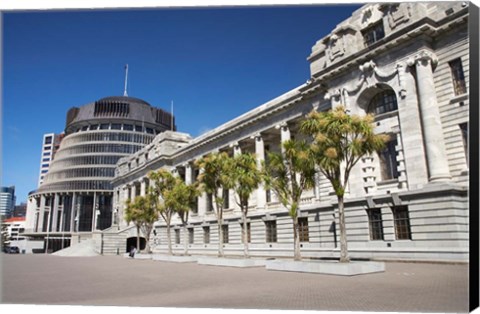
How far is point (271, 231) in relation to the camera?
3909 centimetres

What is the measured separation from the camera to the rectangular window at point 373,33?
29453 millimetres

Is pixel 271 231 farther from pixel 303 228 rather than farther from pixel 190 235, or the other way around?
pixel 190 235

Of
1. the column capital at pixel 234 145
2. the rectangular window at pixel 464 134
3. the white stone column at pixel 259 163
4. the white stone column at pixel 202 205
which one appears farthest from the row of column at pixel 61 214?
the rectangular window at pixel 464 134

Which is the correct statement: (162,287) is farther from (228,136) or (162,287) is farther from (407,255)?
(228,136)

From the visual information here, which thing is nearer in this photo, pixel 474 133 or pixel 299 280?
pixel 474 133

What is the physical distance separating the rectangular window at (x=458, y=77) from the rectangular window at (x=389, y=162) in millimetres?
5316

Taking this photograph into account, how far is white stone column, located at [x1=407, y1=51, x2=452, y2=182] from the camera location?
2364 cm

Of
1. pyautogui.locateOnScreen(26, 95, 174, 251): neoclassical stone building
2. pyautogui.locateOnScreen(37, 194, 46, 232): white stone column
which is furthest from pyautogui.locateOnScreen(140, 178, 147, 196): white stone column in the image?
pyautogui.locateOnScreen(37, 194, 46, 232): white stone column

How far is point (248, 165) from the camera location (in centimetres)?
3133

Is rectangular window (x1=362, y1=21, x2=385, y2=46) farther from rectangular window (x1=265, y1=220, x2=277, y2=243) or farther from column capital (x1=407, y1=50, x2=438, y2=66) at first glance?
rectangular window (x1=265, y1=220, x2=277, y2=243)

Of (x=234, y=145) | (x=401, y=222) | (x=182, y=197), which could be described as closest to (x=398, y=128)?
(x=401, y=222)

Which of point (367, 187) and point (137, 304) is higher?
point (367, 187)

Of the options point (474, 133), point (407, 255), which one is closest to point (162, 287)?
point (474, 133)

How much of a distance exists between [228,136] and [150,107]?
256 feet
